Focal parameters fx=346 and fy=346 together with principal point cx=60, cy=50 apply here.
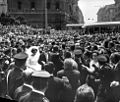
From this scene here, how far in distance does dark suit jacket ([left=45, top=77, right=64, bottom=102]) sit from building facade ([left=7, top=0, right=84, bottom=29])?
125ft

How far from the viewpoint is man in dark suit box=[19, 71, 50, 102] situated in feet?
5.95

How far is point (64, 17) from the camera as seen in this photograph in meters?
43.0

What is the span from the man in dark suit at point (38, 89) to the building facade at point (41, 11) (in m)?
38.3

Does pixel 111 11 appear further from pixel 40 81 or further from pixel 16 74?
pixel 40 81

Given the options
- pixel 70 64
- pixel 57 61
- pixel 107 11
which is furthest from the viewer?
pixel 107 11

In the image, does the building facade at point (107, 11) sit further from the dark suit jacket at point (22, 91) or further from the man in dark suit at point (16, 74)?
the dark suit jacket at point (22, 91)

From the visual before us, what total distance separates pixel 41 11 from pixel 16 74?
40.5 meters

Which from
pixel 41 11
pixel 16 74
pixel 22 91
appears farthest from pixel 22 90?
pixel 41 11

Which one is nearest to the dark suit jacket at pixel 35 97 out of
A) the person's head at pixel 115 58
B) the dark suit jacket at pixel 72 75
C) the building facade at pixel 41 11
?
the dark suit jacket at pixel 72 75

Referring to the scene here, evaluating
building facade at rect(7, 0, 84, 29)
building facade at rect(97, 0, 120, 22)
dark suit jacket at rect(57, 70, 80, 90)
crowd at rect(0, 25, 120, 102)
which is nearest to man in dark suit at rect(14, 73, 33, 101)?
crowd at rect(0, 25, 120, 102)

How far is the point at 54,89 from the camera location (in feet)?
7.06

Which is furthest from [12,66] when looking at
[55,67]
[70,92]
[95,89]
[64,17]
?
[64,17]

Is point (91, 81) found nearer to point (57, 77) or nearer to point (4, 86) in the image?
point (57, 77)

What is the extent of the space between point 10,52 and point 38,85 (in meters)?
1.25
